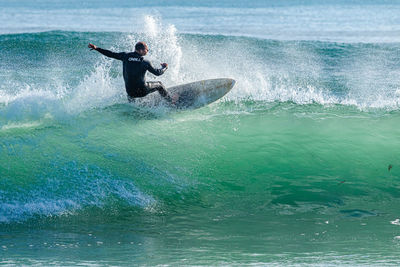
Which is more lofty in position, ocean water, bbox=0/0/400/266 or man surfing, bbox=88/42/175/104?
man surfing, bbox=88/42/175/104

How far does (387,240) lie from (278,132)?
415cm

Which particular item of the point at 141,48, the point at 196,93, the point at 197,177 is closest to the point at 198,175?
the point at 197,177

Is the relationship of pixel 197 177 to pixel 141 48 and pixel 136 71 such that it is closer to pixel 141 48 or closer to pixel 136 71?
pixel 136 71

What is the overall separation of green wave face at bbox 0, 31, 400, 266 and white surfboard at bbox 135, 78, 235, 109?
0.60 ft

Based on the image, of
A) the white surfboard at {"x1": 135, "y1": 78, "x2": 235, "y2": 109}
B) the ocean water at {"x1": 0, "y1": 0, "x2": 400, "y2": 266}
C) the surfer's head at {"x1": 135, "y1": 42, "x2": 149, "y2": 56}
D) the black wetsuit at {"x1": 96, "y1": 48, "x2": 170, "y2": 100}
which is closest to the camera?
the ocean water at {"x1": 0, "y1": 0, "x2": 400, "y2": 266}

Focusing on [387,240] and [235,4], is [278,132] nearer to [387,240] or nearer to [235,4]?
[387,240]

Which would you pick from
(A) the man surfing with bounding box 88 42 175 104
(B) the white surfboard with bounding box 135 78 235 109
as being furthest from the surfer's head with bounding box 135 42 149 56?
(B) the white surfboard with bounding box 135 78 235 109

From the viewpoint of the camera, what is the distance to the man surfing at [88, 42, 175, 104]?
33.5ft

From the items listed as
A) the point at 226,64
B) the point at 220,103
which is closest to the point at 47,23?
the point at 226,64

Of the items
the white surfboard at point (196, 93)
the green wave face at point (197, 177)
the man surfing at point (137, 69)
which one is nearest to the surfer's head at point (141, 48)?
the man surfing at point (137, 69)

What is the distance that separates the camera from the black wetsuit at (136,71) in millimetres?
10250

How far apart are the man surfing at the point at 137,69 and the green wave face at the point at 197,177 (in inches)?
25.3

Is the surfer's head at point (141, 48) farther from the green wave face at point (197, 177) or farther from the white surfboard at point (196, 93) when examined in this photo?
the green wave face at point (197, 177)

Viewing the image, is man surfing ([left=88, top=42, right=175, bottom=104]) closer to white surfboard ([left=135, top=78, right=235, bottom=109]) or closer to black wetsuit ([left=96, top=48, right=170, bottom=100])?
black wetsuit ([left=96, top=48, right=170, bottom=100])
